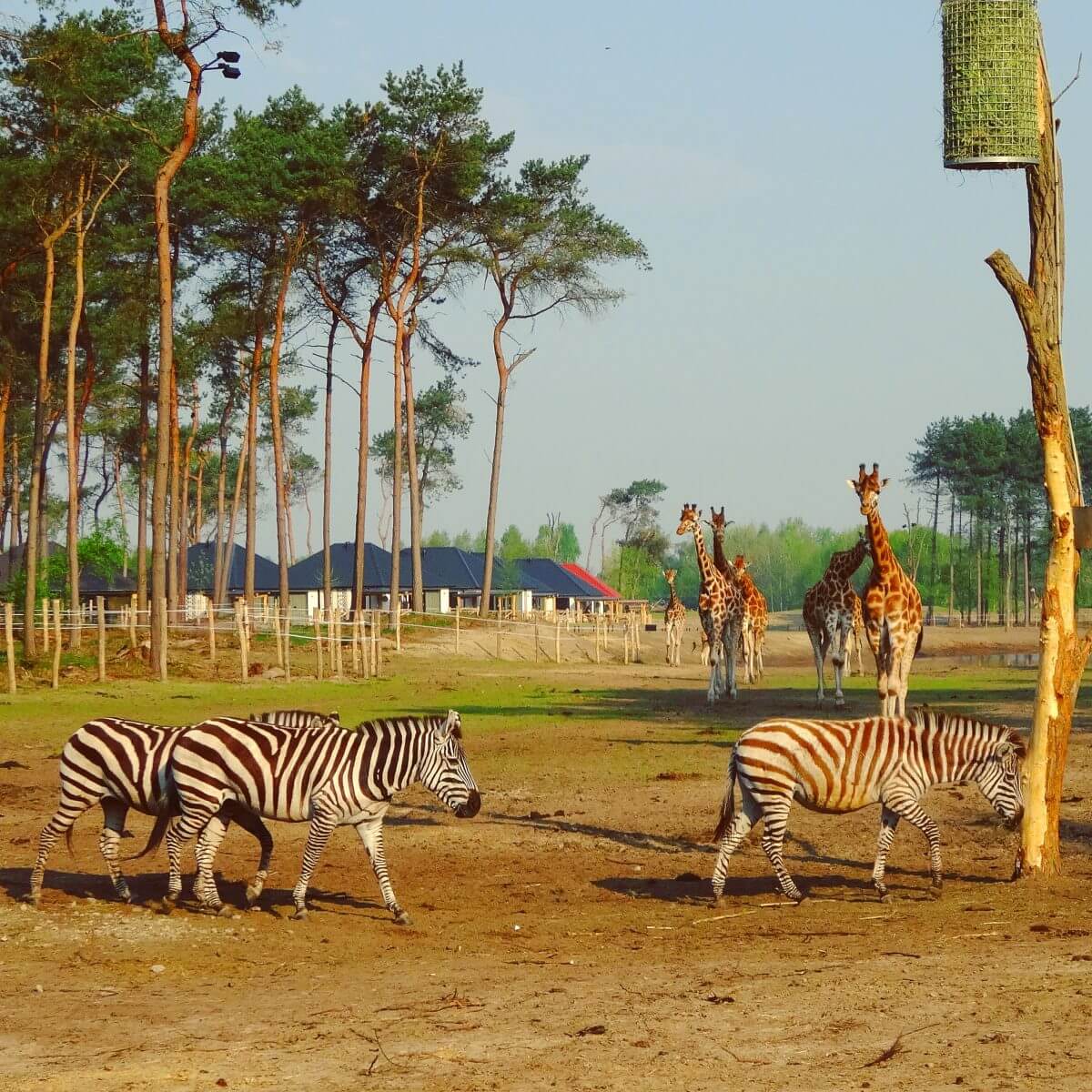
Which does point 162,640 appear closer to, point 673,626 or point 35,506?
point 35,506

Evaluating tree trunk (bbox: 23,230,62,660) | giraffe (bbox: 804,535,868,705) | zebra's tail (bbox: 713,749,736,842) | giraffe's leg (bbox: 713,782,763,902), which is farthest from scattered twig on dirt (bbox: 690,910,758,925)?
tree trunk (bbox: 23,230,62,660)

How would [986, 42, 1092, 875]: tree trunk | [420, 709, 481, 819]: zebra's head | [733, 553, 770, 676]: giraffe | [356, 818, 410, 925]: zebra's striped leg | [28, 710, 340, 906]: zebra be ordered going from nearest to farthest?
[356, 818, 410, 925]: zebra's striped leg
[420, 709, 481, 819]: zebra's head
[28, 710, 340, 906]: zebra
[986, 42, 1092, 875]: tree trunk
[733, 553, 770, 676]: giraffe

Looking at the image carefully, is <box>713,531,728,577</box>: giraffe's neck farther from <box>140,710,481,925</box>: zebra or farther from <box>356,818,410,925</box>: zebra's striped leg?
<box>356,818,410,925</box>: zebra's striped leg

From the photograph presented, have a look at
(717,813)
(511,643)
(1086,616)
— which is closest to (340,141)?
(511,643)

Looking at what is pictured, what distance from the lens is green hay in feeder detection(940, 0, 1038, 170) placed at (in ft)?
39.5

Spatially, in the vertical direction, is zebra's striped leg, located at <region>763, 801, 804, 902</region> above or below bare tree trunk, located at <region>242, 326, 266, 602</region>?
below

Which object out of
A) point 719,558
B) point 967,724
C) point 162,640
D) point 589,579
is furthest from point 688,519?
point 589,579

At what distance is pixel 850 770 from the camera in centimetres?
1223

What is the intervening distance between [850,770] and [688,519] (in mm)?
24642

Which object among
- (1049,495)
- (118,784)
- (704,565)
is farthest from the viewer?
(704,565)

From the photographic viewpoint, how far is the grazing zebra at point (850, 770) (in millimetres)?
12148

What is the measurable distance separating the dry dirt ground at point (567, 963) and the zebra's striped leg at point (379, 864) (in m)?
0.13

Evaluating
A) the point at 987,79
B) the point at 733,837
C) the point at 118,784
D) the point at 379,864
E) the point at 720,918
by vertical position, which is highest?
the point at 987,79

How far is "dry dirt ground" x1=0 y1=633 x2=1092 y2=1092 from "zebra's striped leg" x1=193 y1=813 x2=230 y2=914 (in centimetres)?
19
